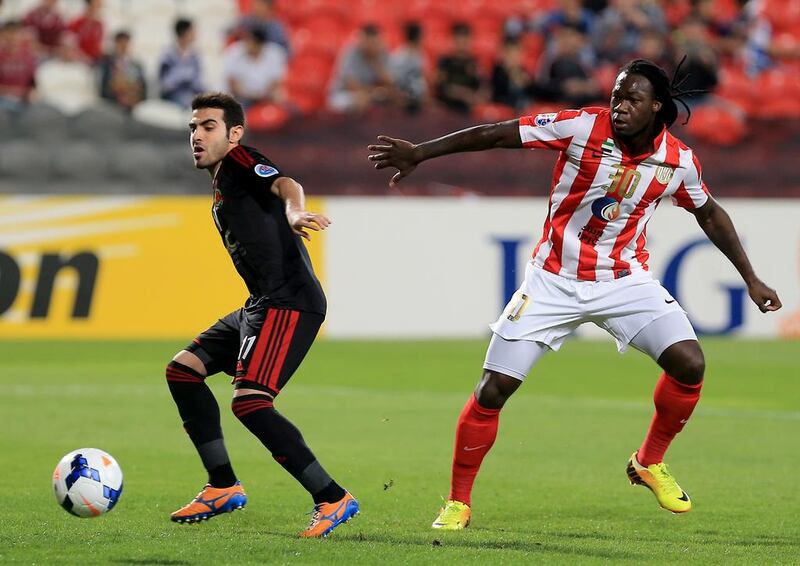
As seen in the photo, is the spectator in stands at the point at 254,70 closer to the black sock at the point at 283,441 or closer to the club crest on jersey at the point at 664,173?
the club crest on jersey at the point at 664,173

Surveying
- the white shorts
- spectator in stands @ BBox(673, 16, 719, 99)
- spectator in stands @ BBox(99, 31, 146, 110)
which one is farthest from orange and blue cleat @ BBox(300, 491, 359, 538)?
spectator in stands @ BBox(99, 31, 146, 110)

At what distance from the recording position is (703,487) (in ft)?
24.6

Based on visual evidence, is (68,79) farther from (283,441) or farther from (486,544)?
(486,544)

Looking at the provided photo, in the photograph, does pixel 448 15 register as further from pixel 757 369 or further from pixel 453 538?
pixel 453 538

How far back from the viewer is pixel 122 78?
1692 centimetres

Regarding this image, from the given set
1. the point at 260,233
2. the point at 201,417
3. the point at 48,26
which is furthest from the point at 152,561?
the point at 48,26

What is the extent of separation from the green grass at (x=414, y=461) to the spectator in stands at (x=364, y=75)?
150 inches

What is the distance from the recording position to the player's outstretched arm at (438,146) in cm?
605

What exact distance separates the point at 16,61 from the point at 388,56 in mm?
4582

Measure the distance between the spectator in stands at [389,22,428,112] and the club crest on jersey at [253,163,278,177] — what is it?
11107 millimetres

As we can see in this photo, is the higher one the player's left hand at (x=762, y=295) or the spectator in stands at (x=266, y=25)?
the player's left hand at (x=762, y=295)

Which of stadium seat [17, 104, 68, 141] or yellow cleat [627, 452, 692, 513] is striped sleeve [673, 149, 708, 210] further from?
stadium seat [17, 104, 68, 141]

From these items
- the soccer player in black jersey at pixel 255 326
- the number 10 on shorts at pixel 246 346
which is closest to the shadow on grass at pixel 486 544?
the soccer player in black jersey at pixel 255 326

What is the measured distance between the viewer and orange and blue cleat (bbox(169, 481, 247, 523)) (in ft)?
20.5
